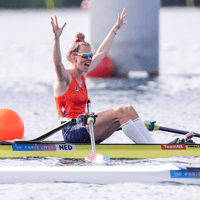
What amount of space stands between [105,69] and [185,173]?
33.4 ft

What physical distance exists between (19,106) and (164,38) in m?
21.3

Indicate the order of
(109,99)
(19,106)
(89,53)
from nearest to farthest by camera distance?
(89,53)
(19,106)
(109,99)

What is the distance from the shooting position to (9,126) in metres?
6.29

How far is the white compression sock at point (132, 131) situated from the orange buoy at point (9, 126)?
5.02ft

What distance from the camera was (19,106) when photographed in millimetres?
10242

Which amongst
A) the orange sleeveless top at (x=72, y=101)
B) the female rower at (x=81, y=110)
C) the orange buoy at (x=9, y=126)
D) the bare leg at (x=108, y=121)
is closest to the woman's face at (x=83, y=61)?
the female rower at (x=81, y=110)

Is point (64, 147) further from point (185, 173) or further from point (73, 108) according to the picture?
point (185, 173)

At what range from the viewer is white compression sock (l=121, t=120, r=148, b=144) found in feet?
17.9

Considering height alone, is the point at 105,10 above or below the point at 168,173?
above

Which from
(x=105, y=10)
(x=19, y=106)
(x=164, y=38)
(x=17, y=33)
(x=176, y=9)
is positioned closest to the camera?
(x=19, y=106)

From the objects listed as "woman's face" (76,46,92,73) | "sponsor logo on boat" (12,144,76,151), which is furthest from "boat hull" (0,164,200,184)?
"woman's face" (76,46,92,73)

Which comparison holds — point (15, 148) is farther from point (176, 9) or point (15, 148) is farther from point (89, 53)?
point (176, 9)

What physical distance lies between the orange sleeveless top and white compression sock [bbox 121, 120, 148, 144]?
0.51 metres

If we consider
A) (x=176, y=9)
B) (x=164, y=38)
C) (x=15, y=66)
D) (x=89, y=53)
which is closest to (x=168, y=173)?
(x=89, y=53)
